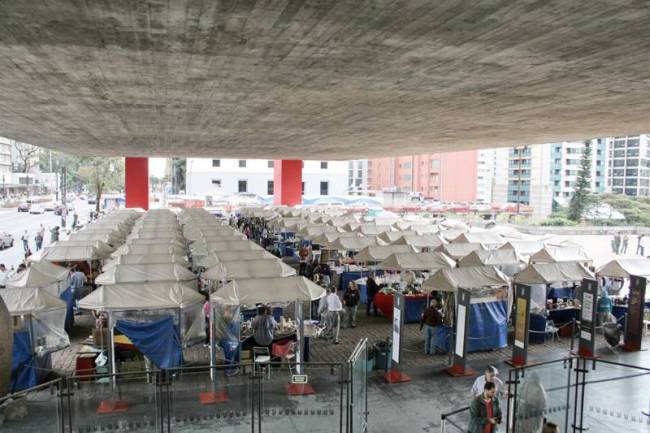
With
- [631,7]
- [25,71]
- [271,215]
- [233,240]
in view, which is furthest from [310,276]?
[271,215]

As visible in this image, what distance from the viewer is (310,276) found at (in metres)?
21.4

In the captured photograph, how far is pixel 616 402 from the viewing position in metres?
10.9

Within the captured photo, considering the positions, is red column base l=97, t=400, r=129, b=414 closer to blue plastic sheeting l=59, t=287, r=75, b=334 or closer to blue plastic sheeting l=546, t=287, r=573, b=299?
blue plastic sheeting l=59, t=287, r=75, b=334

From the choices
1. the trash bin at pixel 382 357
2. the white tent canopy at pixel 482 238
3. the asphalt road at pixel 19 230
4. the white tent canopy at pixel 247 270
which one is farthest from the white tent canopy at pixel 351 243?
the asphalt road at pixel 19 230

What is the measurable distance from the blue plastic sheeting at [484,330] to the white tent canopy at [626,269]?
4.79 meters

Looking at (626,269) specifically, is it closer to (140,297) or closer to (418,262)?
(418,262)

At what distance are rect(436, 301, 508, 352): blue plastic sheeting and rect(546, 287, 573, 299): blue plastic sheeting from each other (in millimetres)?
5038

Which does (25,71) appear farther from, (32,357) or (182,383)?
(182,383)

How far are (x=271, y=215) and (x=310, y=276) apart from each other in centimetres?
1814

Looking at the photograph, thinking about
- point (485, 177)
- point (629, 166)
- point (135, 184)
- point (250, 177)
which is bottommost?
point (135, 184)

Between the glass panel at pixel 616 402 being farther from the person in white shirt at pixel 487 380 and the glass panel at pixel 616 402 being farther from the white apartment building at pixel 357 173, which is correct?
the white apartment building at pixel 357 173

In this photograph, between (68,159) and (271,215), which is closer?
(271,215)

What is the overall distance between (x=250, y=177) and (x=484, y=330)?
6572cm

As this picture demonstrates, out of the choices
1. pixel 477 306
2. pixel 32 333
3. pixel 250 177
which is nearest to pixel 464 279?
pixel 477 306
